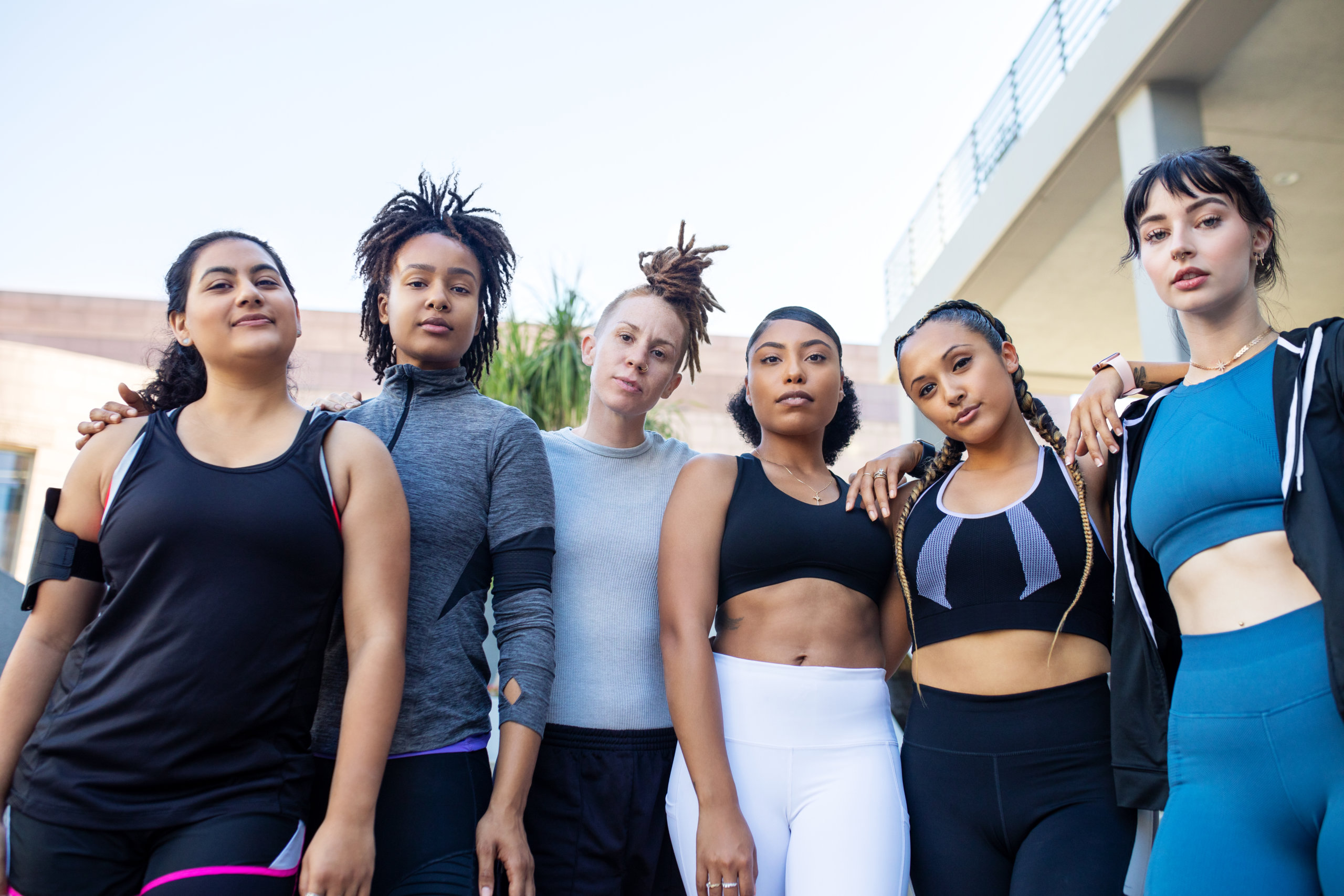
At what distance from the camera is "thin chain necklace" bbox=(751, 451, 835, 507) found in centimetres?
261

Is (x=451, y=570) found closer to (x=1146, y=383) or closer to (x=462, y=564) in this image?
(x=462, y=564)

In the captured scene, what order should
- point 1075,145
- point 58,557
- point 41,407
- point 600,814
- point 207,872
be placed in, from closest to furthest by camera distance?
1. point 207,872
2. point 58,557
3. point 600,814
4. point 1075,145
5. point 41,407

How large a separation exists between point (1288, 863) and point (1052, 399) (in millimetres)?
16687

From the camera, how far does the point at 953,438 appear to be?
8.56 feet

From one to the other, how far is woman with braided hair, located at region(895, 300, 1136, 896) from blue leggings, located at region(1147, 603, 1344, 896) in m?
0.22

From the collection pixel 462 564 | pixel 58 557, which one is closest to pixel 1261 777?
pixel 462 564

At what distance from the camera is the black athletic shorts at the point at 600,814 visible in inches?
89.4

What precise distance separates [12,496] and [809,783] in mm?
14482

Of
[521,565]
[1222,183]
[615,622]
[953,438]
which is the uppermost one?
[1222,183]

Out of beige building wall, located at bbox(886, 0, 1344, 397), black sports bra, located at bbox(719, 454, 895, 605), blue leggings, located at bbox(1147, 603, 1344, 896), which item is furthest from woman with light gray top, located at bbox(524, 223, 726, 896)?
beige building wall, located at bbox(886, 0, 1344, 397)

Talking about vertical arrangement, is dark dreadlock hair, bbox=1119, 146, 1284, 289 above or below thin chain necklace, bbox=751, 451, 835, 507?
above

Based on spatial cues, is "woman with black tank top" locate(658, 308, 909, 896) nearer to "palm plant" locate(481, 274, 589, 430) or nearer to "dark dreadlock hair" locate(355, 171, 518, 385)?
"dark dreadlock hair" locate(355, 171, 518, 385)

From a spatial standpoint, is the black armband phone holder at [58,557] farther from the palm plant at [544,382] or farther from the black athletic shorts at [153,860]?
the palm plant at [544,382]

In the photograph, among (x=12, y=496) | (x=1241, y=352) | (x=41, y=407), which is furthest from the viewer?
(x=41, y=407)
